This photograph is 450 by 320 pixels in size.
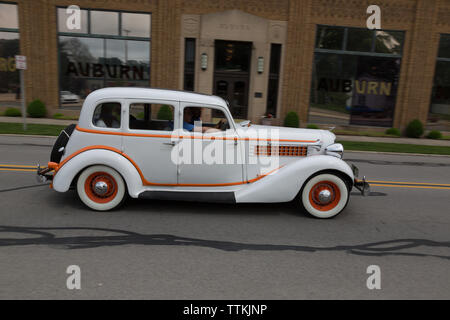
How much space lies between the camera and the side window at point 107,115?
213 inches

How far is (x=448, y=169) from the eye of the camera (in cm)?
1030

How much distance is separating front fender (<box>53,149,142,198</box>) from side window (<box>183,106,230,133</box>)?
1.04m

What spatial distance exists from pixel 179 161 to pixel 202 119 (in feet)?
2.57

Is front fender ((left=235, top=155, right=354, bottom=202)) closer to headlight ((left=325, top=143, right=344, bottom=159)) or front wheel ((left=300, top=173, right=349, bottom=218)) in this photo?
front wheel ((left=300, top=173, right=349, bottom=218))

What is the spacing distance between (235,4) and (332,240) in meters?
15.7

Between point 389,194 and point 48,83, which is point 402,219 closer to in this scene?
point 389,194

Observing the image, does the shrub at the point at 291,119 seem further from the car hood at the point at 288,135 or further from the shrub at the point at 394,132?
the car hood at the point at 288,135

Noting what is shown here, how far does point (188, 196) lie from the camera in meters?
5.38

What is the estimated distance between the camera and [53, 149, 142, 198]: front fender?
17.2ft

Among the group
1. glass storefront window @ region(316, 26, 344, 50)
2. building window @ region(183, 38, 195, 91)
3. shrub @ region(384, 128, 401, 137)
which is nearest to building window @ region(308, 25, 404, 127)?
glass storefront window @ region(316, 26, 344, 50)

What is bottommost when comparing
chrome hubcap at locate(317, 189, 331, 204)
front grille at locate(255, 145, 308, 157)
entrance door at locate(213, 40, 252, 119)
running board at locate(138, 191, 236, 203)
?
running board at locate(138, 191, 236, 203)

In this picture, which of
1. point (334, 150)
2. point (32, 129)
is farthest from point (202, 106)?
point (32, 129)

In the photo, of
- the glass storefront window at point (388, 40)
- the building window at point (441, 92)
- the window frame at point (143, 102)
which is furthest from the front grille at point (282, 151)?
the building window at point (441, 92)
